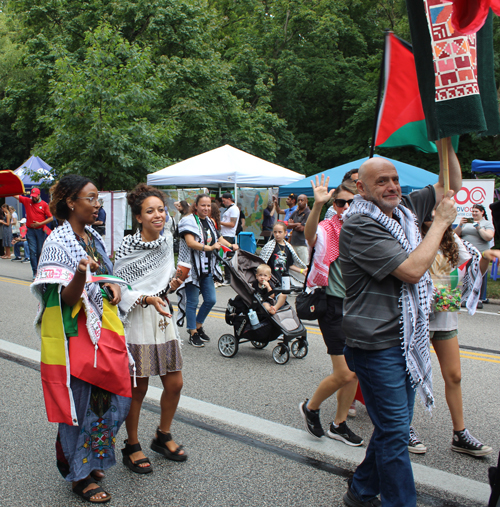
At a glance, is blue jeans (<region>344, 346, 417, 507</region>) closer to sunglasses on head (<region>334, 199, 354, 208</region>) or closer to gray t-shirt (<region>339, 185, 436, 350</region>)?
gray t-shirt (<region>339, 185, 436, 350</region>)

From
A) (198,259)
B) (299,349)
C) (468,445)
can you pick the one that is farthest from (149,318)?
(198,259)

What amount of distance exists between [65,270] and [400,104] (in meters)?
2.40

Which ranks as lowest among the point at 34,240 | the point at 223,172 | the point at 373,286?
the point at 34,240

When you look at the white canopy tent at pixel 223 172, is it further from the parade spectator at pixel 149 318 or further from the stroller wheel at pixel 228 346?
the parade spectator at pixel 149 318

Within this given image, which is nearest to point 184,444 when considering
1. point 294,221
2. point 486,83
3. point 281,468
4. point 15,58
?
point 281,468

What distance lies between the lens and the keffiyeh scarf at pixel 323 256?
4.12 meters

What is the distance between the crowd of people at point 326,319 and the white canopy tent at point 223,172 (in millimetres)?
10729

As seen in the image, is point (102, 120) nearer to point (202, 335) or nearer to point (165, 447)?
point (202, 335)

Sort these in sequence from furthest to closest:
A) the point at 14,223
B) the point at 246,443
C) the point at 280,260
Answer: the point at 14,223 → the point at 280,260 → the point at 246,443

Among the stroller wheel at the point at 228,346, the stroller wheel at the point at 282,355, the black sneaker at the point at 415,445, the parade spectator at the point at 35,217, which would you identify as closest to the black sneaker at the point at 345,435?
the black sneaker at the point at 415,445

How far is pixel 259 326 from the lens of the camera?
644 centimetres

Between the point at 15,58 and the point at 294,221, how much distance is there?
27.4m

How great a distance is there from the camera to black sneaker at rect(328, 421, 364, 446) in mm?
4031

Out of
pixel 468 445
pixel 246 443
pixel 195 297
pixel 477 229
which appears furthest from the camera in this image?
pixel 477 229
